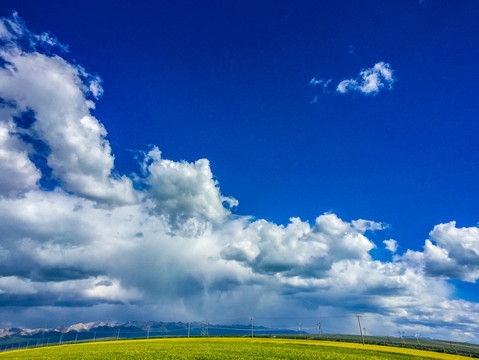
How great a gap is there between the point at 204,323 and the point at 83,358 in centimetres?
11797

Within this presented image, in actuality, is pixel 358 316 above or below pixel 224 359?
above

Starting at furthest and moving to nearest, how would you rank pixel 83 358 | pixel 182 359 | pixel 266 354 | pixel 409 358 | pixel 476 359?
pixel 476 359 → pixel 409 358 → pixel 266 354 → pixel 83 358 → pixel 182 359

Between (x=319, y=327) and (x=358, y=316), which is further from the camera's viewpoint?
(x=319, y=327)

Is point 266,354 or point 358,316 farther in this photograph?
point 358,316

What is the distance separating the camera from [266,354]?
5316 cm

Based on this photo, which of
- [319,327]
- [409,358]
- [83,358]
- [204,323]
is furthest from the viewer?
[204,323]

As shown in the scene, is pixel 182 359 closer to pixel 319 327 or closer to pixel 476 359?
pixel 476 359

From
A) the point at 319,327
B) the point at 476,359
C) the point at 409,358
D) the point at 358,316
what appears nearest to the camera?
the point at 409,358

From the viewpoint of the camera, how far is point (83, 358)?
4775 centimetres

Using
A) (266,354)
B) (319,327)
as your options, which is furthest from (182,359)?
(319,327)

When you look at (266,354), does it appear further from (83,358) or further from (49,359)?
(49,359)

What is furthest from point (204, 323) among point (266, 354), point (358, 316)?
point (266, 354)

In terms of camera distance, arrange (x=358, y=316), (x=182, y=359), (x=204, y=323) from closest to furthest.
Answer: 1. (x=182, y=359)
2. (x=358, y=316)
3. (x=204, y=323)

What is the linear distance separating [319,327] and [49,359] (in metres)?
122
